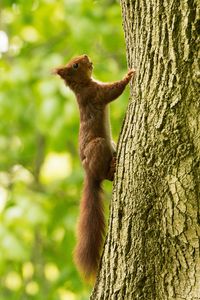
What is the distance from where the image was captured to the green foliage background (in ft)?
17.7

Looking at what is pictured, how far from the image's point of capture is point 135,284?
2.61 m

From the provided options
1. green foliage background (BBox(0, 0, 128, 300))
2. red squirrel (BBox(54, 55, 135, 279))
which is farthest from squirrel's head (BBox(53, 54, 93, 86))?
green foliage background (BBox(0, 0, 128, 300))

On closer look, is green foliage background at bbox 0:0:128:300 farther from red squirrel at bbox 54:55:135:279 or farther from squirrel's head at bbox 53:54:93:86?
red squirrel at bbox 54:55:135:279

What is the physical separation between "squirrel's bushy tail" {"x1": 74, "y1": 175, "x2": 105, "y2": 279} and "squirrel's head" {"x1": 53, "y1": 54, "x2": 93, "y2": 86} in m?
0.70

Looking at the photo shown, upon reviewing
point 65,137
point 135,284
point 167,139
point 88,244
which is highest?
point 65,137

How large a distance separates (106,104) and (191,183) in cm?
110

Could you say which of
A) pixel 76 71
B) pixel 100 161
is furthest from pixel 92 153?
pixel 76 71

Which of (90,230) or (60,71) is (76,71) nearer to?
(60,71)

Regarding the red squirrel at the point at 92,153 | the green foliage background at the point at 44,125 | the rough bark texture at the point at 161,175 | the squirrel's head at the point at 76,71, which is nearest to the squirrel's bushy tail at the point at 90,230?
the red squirrel at the point at 92,153

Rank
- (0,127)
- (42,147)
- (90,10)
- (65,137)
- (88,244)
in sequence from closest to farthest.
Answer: (88,244) < (65,137) < (90,10) < (0,127) < (42,147)

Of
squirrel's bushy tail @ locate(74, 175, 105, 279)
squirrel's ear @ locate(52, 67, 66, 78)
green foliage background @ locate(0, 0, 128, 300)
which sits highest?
green foliage background @ locate(0, 0, 128, 300)

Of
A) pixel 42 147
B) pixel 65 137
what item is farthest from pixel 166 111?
pixel 42 147

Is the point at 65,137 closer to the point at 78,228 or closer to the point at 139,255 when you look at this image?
the point at 78,228

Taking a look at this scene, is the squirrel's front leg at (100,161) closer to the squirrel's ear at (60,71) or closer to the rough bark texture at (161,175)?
the rough bark texture at (161,175)
